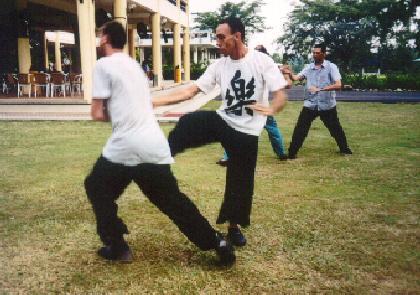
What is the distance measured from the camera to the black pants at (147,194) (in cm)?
326

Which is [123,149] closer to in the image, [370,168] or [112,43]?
[112,43]

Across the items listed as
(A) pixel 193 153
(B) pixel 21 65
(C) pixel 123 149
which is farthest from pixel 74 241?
(B) pixel 21 65

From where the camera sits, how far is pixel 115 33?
3.22 metres

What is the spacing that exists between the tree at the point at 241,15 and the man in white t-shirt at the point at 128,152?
5339 cm

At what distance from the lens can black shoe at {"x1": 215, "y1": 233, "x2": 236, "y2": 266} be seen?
11.1ft

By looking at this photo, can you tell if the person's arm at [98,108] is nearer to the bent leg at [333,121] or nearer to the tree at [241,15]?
the bent leg at [333,121]

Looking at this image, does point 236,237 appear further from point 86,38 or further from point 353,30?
point 353,30

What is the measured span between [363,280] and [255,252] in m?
0.88

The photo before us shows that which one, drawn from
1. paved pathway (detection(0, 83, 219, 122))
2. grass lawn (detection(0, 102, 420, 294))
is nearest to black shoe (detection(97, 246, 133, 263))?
grass lawn (detection(0, 102, 420, 294))

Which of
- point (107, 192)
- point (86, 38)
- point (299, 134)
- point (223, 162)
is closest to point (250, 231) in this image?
point (107, 192)

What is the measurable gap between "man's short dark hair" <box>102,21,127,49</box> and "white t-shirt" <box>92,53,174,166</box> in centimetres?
8

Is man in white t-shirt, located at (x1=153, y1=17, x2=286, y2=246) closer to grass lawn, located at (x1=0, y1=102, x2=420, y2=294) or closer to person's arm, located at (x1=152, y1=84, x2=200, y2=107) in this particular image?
person's arm, located at (x1=152, y1=84, x2=200, y2=107)

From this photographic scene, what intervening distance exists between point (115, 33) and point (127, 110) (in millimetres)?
549

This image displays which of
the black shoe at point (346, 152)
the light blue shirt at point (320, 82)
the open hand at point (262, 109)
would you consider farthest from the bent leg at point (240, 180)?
the black shoe at point (346, 152)
